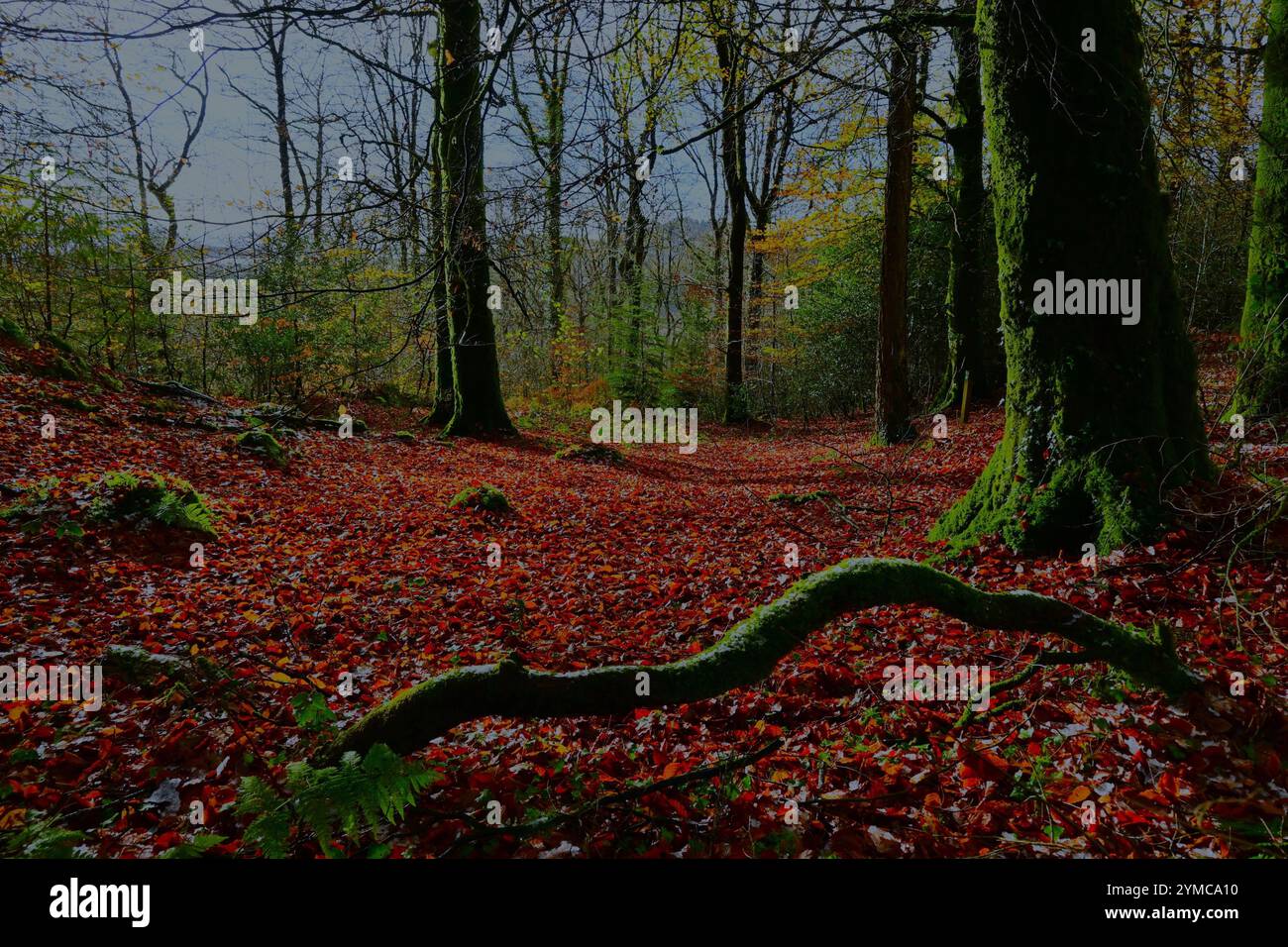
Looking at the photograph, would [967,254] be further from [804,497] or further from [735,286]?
[804,497]

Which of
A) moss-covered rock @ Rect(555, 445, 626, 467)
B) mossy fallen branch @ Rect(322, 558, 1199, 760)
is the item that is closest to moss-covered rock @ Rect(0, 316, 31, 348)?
moss-covered rock @ Rect(555, 445, 626, 467)

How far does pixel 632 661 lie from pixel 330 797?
2.26m

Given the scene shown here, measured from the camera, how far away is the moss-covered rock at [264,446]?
27.0 feet

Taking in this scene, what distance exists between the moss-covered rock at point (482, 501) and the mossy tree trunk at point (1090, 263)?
216 inches

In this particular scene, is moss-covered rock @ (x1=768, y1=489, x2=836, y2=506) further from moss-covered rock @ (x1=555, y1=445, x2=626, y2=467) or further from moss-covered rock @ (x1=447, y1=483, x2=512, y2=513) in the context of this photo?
moss-covered rock @ (x1=555, y1=445, x2=626, y2=467)

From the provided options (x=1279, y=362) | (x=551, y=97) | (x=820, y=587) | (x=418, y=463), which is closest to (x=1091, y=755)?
(x=820, y=587)

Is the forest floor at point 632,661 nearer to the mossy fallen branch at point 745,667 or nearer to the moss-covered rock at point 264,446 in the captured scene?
the mossy fallen branch at point 745,667

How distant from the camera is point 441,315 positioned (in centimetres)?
463

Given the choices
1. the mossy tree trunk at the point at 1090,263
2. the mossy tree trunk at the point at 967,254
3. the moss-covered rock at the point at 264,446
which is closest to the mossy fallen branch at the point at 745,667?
the mossy tree trunk at the point at 1090,263

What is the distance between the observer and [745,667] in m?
2.54

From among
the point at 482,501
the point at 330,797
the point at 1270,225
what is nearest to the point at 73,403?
the point at 482,501

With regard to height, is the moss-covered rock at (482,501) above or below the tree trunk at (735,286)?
below

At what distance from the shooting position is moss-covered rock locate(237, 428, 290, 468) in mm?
8242

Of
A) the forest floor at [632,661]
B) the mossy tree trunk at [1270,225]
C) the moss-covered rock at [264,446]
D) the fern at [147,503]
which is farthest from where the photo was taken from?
the moss-covered rock at [264,446]
